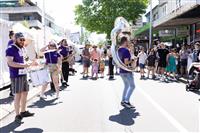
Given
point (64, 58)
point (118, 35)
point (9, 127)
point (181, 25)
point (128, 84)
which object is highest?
point (181, 25)

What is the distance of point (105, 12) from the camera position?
5603cm

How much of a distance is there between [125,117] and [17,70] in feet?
8.42

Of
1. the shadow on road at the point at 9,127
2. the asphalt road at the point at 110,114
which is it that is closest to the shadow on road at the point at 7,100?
the asphalt road at the point at 110,114

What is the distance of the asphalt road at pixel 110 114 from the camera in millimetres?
8430

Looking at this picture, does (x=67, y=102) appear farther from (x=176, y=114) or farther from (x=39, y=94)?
(x=176, y=114)

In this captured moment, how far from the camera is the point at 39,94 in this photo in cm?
1396

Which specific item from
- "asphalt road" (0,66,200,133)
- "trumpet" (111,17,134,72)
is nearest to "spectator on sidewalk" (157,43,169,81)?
"asphalt road" (0,66,200,133)

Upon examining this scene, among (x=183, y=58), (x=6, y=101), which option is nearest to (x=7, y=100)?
(x=6, y=101)

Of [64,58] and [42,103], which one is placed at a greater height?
[64,58]

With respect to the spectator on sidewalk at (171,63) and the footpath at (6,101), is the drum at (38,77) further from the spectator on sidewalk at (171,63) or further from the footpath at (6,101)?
the spectator on sidewalk at (171,63)

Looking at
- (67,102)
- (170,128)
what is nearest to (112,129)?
(170,128)

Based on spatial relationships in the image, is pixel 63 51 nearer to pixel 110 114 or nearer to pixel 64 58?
pixel 64 58

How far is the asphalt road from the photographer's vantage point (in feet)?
27.7

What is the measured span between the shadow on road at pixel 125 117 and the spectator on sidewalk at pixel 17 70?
199 cm
